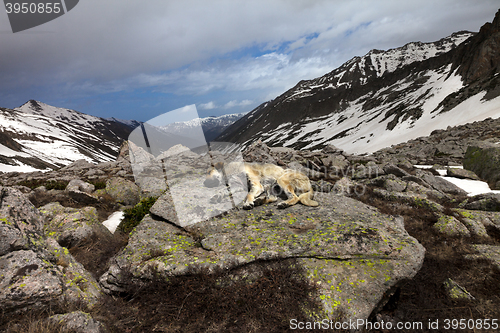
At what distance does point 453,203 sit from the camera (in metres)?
11.1

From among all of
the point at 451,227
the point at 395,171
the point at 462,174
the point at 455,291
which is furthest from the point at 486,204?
the point at 462,174

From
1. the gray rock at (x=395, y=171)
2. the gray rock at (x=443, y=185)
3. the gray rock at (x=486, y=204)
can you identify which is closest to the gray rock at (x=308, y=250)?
the gray rock at (x=486, y=204)

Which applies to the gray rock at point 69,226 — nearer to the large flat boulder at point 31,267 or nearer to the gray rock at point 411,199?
the large flat boulder at point 31,267

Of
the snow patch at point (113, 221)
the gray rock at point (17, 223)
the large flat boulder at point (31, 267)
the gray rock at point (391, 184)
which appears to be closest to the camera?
the large flat boulder at point (31, 267)

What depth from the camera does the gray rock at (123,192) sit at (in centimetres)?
1293

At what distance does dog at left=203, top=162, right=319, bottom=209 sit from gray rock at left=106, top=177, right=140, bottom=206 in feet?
21.9

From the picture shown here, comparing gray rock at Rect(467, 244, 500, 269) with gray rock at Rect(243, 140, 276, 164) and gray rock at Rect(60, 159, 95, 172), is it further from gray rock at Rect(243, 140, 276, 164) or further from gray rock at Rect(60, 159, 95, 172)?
gray rock at Rect(60, 159, 95, 172)

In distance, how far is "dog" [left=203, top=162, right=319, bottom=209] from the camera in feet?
27.0

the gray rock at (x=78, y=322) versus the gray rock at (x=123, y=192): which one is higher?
the gray rock at (x=123, y=192)

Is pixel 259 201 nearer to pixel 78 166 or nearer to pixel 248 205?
pixel 248 205

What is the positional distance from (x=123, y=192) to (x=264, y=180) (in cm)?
894

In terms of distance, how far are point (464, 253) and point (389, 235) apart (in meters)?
2.79

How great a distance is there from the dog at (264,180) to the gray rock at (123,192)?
6667 mm

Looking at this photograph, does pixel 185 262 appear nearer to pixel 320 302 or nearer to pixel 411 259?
pixel 320 302
